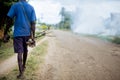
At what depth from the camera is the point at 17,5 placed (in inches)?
244

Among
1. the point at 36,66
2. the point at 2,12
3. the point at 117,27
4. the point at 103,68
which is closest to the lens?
the point at 36,66

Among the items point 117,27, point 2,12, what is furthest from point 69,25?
point 2,12

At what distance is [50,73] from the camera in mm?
7512

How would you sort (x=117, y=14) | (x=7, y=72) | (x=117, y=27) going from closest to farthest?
(x=7, y=72) < (x=117, y=27) < (x=117, y=14)

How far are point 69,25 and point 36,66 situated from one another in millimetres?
87055

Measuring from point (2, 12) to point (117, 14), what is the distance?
45.1 m

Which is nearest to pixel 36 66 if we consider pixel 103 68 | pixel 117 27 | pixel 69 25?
pixel 103 68

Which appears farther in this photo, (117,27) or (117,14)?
(117,14)

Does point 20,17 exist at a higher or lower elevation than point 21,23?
higher

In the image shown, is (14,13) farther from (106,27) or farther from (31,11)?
(106,27)

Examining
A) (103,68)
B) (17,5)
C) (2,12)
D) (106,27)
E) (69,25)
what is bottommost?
(69,25)

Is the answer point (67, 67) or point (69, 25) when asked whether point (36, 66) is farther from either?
point (69, 25)

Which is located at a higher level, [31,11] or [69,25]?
[31,11]

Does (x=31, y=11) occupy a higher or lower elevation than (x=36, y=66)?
higher
